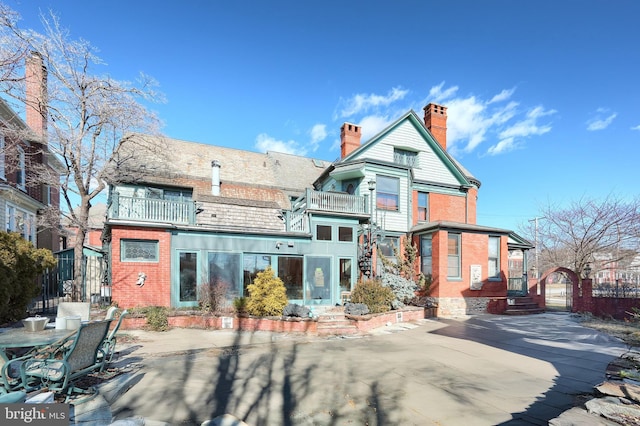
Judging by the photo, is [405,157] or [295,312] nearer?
[295,312]

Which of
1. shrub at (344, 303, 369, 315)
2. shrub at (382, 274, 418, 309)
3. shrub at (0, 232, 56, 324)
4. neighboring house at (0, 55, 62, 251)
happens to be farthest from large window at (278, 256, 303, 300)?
neighboring house at (0, 55, 62, 251)

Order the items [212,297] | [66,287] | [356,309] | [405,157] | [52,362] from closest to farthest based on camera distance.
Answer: [52,362], [212,297], [356,309], [66,287], [405,157]

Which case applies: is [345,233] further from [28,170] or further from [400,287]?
[28,170]

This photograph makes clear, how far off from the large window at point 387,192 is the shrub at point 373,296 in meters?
5.81

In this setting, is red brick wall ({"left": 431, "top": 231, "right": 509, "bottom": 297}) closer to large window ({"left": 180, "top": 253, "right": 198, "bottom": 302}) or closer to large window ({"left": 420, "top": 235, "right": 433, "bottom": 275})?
large window ({"left": 420, "top": 235, "right": 433, "bottom": 275})

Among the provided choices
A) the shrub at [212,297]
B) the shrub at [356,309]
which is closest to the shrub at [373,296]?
the shrub at [356,309]

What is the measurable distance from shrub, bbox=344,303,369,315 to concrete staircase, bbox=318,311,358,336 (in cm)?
38

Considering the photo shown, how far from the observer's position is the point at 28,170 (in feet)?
56.7

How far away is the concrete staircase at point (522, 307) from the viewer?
17.1 meters

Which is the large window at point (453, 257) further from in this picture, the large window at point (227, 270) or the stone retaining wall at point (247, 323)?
the large window at point (227, 270)

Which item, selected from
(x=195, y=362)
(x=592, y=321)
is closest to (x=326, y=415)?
(x=195, y=362)

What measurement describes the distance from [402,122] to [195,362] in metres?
17.7

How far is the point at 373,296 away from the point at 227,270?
6.21m

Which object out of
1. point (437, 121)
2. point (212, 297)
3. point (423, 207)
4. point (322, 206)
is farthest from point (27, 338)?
point (437, 121)
